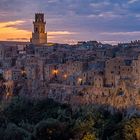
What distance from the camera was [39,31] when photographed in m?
46.7

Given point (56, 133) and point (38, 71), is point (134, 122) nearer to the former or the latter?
point (56, 133)

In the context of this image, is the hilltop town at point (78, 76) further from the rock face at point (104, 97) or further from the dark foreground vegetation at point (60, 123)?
the dark foreground vegetation at point (60, 123)

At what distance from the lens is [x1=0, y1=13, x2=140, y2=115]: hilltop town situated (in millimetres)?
26531

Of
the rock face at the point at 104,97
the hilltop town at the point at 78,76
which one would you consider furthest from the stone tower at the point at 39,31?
the rock face at the point at 104,97

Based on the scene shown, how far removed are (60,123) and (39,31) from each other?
84.9 feet

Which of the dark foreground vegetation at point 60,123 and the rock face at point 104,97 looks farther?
the rock face at point 104,97

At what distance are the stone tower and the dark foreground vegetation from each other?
663 inches

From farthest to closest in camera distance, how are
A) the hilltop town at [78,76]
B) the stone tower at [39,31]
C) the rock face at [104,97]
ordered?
the stone tower at [39,31] < the hilltop town at [78,76] < the rock face at [104,97]

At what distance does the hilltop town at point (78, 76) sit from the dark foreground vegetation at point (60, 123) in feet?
2.37

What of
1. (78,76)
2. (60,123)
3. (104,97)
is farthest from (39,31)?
(60,123)

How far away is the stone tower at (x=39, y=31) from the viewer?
151 ft

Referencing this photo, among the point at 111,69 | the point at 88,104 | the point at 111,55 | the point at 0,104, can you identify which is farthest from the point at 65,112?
the point at 111,55

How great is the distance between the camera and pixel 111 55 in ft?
113

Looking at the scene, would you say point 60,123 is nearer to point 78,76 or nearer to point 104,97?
point 104,97
